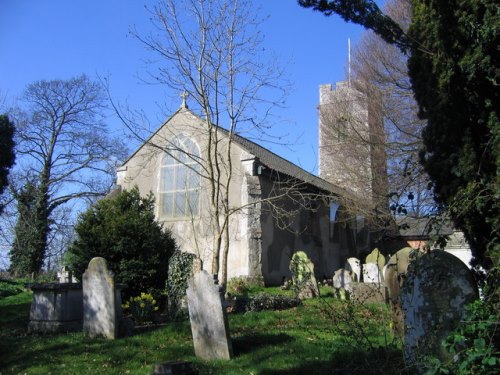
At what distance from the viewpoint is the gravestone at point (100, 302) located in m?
8.90

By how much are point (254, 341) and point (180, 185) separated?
12078 millimetres

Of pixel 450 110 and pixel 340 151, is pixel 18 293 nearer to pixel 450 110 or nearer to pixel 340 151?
pixel 340 151

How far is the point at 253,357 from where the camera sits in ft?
23.0

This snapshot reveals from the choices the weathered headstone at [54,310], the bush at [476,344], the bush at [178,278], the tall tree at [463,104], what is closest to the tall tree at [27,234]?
the bush at [178,278]

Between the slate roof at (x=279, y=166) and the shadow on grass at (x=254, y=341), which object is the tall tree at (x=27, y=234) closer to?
the slate roof at (x=279, y=166)

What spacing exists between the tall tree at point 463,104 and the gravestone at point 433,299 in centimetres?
40

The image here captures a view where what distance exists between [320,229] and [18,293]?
12.9 m

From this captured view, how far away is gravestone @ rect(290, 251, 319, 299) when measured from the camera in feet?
47.0

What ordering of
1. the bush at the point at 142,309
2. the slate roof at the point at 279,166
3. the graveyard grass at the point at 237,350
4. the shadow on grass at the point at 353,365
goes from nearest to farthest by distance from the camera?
1. the shadow on grass at the point at 353,365
2. the graveyard grass at the point at 237,350
3. the bush at the point at 142,309
4. the slate roof at the point at 279,166

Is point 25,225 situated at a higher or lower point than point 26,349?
higher

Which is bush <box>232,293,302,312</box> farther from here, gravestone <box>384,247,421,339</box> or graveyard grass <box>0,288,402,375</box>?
gravestone <box>384,247,421,339</box>

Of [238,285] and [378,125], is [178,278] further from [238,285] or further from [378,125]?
[378,125]

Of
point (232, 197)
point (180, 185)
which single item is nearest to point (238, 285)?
point (232, 197)

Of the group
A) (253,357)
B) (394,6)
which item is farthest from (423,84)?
(394,6)
